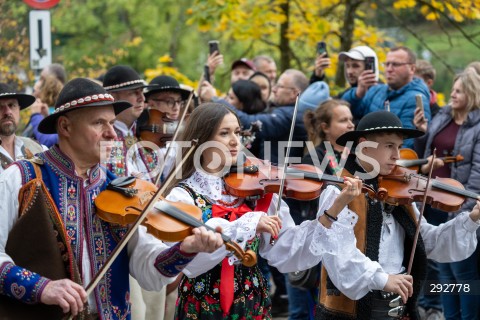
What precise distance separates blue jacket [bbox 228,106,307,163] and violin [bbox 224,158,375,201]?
236 cm

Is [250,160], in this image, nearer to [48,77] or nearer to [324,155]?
[324,155]

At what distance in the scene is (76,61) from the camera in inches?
748

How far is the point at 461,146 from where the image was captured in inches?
263

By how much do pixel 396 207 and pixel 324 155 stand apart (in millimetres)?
1358

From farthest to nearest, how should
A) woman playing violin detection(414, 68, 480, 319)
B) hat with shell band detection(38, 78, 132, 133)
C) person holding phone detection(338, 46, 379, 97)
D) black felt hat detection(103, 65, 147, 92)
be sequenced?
person holding phone detection(338, 46, 379, 97) < woman playing violin detection(414, 68, 480, 319) < black felt hat detection(103, 65, 147, 92) < hat with shell band detection(38, 78, 132, 133)

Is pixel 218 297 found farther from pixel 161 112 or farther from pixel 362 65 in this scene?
pixel 362 65

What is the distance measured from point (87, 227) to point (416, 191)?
201cm

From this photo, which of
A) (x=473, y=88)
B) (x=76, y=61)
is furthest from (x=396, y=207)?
(x=76, y=61)

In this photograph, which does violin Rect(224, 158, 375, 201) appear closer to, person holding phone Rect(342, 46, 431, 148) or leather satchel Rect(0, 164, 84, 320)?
leather satchel Rect(0, 164, 84, 320)

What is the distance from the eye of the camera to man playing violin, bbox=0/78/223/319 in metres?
3.38

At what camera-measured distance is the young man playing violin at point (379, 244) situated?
14.6 ft

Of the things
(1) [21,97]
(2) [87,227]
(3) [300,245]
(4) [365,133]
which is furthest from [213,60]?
(2) [87,227]

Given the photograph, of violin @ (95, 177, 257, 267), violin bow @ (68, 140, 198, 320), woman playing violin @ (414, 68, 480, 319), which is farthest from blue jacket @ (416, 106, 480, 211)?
violin bow @ (68, 140, 198, 320)

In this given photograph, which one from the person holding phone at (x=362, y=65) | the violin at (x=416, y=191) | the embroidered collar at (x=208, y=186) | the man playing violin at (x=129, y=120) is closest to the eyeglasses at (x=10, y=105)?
the man playing violin at (x=129, y=120)
